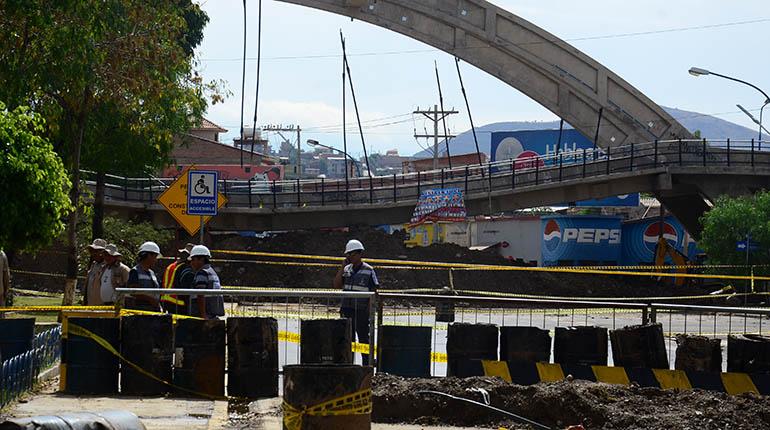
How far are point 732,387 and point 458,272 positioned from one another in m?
34.1

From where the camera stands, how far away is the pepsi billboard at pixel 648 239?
5800 cm

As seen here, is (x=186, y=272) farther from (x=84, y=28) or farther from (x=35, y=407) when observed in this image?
(x=84, y=28)

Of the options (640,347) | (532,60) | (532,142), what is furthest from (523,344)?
(532,142)

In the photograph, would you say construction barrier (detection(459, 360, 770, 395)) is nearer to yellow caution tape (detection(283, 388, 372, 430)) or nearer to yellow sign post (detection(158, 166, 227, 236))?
yellow caution tape (detection(283, 388, 372, 430))

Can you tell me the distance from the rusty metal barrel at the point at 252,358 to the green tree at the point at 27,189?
87.4 inches

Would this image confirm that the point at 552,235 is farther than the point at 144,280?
Yes

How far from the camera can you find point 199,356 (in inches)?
550

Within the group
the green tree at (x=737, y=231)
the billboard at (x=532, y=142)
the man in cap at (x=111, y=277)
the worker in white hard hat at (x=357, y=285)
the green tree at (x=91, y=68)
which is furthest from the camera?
the billboard at (x=532, y=142)

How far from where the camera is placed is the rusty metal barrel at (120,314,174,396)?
45.4 ft

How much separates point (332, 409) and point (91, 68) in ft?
39.8

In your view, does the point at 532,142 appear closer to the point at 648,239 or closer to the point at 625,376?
the point at 648,239

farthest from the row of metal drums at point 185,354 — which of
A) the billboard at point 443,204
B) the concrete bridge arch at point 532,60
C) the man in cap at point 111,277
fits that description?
the concrete bridge arch at point 532,60

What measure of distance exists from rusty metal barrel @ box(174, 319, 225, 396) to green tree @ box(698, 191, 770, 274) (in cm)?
3310

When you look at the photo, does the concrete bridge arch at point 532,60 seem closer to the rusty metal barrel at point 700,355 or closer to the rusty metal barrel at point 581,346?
the rusty metal barrel at point 581,346
